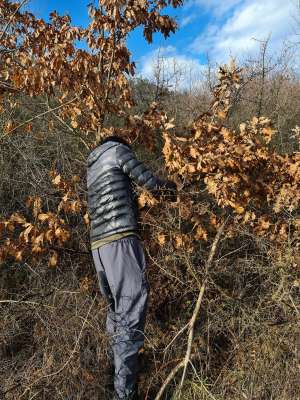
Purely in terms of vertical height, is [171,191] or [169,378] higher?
[171,191]

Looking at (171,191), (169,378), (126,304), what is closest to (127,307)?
(126,304)

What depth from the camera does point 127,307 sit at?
2.99 m

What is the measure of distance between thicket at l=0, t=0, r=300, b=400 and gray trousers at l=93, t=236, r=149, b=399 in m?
0.21

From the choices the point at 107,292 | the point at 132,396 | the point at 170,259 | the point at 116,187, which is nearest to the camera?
the point at 132,396

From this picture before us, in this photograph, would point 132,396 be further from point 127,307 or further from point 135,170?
point 135,170

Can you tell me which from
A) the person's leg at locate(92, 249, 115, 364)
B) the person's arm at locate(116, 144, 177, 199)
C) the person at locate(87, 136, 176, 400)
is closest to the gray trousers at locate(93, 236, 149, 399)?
the person at locate(87, 136, 176, 400)

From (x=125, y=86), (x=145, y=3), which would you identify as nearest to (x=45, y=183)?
(x=125, y=86)

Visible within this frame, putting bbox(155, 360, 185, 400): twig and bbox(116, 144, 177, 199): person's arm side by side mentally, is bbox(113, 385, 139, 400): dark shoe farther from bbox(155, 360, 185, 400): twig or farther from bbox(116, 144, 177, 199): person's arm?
bbox(116, 144, 177, 199): person's arm

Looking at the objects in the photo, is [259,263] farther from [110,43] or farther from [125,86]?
[110,43]

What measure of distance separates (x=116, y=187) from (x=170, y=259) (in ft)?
2.52

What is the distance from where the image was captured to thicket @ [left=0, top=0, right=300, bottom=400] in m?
3.09

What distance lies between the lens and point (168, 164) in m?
3.33

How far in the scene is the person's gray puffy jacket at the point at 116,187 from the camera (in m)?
3.06

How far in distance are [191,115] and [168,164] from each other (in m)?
3.96
